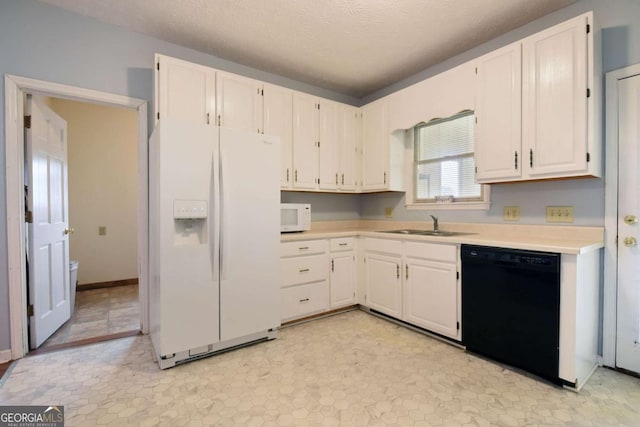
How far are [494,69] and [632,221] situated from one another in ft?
4.70

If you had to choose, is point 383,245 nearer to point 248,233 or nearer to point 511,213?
point 511,213

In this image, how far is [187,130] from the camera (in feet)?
7.09

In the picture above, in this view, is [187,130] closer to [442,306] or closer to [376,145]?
[376,145]

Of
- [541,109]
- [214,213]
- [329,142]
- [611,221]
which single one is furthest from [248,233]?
[611,221]

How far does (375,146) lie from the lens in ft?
11.6

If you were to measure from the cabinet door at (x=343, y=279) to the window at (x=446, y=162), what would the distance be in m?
1.04

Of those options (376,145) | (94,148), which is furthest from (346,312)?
(94,148)

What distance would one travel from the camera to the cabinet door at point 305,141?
3.25m

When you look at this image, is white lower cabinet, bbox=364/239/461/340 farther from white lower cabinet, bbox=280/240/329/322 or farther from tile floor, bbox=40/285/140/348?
tile floor, bbox=40/285/140/348

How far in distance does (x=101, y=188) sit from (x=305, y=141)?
3.23 m

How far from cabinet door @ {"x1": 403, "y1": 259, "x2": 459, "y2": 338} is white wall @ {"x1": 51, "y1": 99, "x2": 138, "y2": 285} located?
4060 mm

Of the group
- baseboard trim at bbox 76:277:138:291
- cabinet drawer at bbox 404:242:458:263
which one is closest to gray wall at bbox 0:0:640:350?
cabinet drawer at bbox 404:242:458:263

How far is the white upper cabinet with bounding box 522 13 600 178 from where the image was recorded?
1.98m

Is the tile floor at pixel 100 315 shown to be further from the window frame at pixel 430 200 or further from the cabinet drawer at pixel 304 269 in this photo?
the window frame at pixel 430 200
